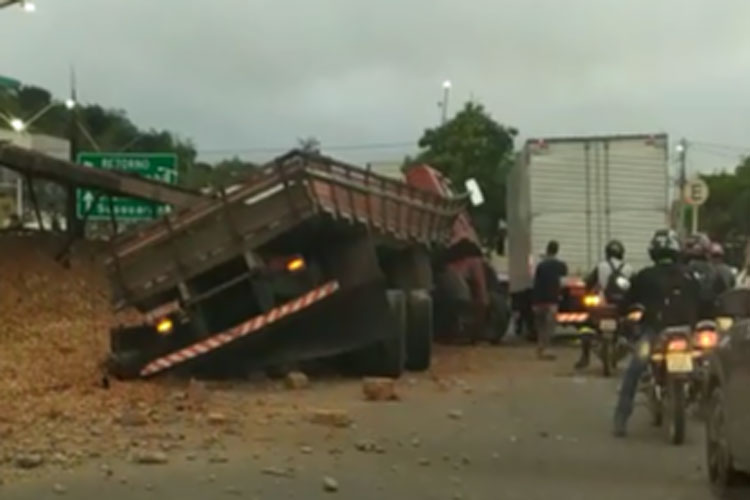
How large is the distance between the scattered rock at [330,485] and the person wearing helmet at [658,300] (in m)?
3.91

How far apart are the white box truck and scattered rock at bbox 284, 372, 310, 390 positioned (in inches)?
453

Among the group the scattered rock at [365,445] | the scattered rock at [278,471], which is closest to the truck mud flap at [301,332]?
the scattered rock at [365,445]

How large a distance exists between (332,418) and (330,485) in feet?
11.7

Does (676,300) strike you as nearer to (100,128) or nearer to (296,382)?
(296,382)

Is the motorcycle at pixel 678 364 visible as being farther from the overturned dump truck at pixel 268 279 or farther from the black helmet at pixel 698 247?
the overturned dump truck at pixel 268 279

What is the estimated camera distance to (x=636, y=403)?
52.6ft

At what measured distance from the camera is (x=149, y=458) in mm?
11477

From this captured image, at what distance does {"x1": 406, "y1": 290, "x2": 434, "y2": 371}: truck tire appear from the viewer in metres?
19.6

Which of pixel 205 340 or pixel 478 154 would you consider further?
pixel 478 154

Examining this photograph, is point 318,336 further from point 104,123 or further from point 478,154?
point 104,123

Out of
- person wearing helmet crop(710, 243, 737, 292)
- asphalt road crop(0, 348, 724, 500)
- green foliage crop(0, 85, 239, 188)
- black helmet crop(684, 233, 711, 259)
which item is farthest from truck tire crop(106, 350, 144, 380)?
green foliage crop(0, 85, 239, 188)

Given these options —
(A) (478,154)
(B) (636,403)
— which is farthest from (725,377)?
(A) (478,154)

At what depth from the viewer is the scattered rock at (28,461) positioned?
36.5 ft

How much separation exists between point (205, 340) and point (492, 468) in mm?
6275
